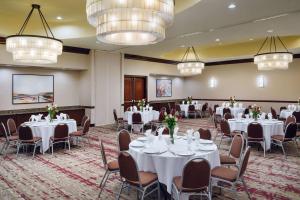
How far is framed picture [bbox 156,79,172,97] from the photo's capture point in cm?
1584

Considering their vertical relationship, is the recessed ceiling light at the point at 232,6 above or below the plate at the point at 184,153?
above

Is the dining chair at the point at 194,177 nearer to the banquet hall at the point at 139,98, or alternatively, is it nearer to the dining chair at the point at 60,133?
the banquet hall at the point at 139,98

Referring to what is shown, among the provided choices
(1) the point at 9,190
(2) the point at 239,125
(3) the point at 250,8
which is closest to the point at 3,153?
(1) the point at 9,190

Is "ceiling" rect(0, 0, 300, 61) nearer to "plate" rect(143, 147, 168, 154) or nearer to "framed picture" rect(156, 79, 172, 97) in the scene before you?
"plate" rect(143, 147, 168, 154)

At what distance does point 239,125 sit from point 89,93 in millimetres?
6906

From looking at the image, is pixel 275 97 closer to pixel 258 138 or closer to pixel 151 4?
pixel 258 138

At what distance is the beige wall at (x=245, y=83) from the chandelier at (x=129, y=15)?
1202cm

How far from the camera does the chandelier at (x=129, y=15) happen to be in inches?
123

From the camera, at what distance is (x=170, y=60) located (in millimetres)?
15648

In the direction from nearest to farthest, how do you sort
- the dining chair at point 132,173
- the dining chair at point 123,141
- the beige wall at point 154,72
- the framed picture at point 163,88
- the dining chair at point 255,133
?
the dining chair at point 132,173 → the dining chair at point 123,141 → the dining chair at point 255,133 → the beige wall at point 154,72 → the framed picture at point 163,88

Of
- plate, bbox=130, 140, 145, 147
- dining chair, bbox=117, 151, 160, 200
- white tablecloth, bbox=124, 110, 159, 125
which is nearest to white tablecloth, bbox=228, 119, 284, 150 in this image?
white tablecloth, bbox=124, 110, 159, 125

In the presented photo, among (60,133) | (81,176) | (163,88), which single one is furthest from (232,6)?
(163,88)

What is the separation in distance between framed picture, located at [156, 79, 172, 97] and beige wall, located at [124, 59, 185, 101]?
26 cm

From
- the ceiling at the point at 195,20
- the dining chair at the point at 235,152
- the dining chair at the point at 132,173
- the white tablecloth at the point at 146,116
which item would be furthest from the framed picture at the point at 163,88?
the dining chair at the point at 132,173
